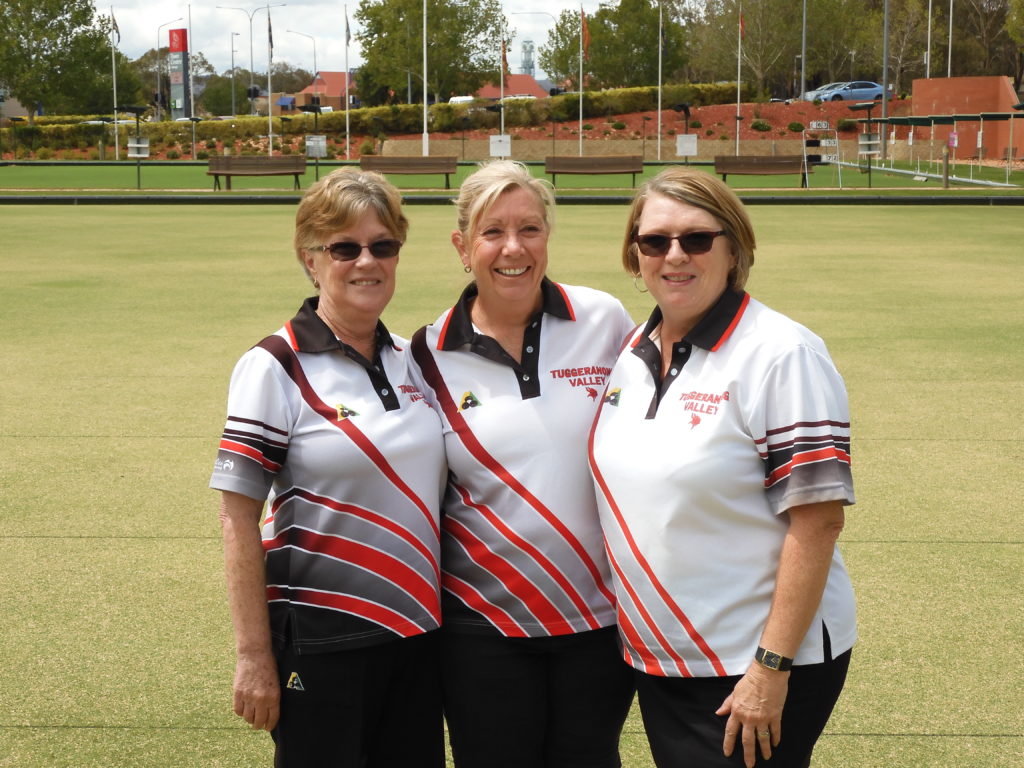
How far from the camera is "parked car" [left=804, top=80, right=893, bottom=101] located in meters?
65.8

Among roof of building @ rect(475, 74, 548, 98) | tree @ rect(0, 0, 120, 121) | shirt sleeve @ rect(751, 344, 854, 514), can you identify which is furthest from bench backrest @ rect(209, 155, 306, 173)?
roof of building @ rect(475, 74, 548, 98)

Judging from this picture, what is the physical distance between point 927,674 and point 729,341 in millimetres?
1890

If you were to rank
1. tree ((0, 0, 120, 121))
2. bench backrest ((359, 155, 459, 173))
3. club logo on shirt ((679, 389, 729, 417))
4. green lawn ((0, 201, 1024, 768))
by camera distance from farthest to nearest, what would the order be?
tree ((0, 0, 120, 121)), bench backrest ((359, 155, 459, 173)), green lawn ((0, 201, 1024, 768)), club logo on shirt ((679, 389, 729, 417))

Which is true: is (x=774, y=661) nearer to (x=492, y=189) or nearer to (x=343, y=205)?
(x=492, y=189)

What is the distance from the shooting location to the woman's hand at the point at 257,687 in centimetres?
264

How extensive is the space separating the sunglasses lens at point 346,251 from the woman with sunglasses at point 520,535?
0.31 metres

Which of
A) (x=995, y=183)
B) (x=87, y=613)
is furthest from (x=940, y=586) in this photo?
(x=995, y=183)

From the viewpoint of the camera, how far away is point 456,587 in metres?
2.86

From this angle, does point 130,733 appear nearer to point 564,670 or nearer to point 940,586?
point 564,670

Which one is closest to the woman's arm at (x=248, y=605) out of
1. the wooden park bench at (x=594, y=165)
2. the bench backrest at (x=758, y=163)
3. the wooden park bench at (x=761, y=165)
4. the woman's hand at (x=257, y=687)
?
the woman's hand at (x=257, y=687)

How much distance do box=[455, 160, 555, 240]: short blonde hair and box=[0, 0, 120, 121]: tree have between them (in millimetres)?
65268

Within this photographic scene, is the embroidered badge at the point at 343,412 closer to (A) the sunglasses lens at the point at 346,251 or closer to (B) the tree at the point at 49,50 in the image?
(A) the sunglasses lens at the point at 346,251

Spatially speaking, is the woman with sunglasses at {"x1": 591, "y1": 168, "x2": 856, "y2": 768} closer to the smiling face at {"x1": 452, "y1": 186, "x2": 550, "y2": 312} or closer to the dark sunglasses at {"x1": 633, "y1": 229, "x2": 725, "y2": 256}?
the dark sunglasses at {"x1": 633, "y1": 229, "x2": 725, "y2": 256}

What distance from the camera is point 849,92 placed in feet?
216
